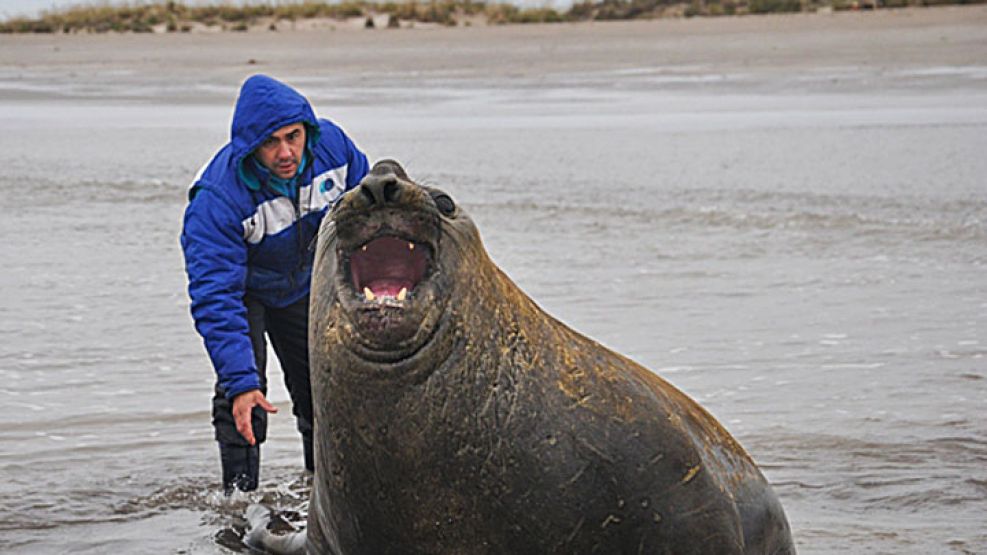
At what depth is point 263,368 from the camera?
627cm

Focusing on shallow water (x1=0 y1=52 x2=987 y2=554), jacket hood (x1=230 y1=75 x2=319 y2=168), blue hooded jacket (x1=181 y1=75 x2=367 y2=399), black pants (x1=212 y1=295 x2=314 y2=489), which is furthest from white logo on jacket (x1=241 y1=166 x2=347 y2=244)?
shallow water (x1=0 y1=52 x2=987 y2=554)

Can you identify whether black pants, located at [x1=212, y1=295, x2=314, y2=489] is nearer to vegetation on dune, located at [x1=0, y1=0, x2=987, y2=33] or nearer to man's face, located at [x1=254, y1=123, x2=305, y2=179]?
man's face, located at [x1=254, y1=123, x2=305, y2=179]

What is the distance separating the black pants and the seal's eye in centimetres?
215

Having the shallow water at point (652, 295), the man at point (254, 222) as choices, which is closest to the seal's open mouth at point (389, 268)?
the shallow water at point (652, 295)

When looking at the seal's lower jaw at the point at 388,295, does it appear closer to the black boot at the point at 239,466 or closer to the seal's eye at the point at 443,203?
the seal's eye at the point at 443,203

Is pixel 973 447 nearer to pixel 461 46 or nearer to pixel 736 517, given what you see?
pixel 736 517

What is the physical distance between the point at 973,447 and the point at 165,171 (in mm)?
10639

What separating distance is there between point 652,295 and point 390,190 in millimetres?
6190

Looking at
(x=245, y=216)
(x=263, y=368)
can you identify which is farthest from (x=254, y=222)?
(x=263, y=368)

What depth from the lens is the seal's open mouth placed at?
3787 millimetres

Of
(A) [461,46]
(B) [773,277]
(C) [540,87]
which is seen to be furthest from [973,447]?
(A) [461,46]

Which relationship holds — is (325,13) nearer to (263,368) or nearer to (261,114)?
(263,368)

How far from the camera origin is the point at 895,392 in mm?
7621

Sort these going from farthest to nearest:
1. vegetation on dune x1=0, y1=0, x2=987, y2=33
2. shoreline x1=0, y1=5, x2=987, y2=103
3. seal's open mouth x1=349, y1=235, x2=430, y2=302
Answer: vegetation on dune x1=0, y1=0, x2=987, y2=33 → shoreline x1=0, y1=5, x2=987, y2=103 → seal's open mouth x1=349, y1=235, x2=430, y2=302
